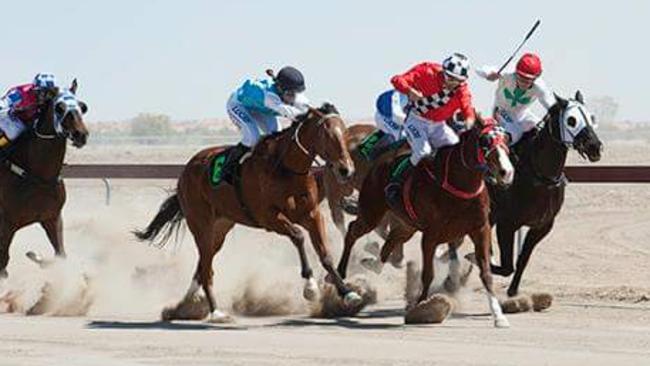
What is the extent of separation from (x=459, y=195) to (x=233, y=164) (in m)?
2.29

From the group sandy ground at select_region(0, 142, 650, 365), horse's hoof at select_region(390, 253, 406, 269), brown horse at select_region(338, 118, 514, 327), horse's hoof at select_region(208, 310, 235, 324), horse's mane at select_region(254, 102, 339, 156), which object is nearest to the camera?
sandy ground at select_region(0, 142, 650, 365)

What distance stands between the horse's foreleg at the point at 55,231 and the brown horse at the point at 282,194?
2.12 meters

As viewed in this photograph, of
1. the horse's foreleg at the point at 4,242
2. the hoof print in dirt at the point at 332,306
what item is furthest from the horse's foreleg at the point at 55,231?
the hoof print in dirt at the point at 332,306

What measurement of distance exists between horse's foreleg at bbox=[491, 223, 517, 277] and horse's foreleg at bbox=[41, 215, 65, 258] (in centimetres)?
468

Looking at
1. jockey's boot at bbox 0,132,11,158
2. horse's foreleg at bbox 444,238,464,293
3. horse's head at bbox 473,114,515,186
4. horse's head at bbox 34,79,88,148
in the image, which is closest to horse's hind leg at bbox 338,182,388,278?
horse's foreleg at bbox 444,238,464,293

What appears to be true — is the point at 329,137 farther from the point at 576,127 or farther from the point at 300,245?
the point at 576,127

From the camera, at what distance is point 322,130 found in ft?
44.7

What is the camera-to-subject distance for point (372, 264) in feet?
54.0

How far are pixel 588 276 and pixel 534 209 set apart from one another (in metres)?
3.69

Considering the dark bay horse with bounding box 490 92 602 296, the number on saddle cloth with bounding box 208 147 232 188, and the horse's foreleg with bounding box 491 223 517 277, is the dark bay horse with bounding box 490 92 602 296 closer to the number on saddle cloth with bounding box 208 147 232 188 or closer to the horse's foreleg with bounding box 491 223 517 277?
the horse's foreleg with bounding box 491 223 517 277

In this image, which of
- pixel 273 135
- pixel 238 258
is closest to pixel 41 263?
pixel 238 258

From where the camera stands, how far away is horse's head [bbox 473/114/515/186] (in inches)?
512

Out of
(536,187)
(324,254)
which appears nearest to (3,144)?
(324,254)

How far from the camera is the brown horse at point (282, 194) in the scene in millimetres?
13617
